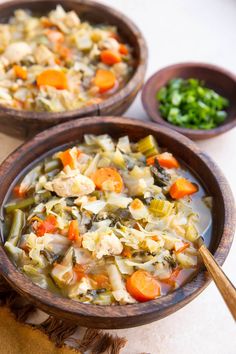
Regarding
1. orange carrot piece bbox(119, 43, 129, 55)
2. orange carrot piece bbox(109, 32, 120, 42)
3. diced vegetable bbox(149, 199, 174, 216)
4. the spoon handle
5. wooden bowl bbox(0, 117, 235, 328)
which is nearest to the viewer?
the spoon handle

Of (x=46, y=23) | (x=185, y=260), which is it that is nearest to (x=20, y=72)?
(x=46, y=23)

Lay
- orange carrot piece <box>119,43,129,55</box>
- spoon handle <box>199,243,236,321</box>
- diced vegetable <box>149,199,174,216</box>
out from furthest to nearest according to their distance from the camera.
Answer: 1. orange carrot piece <box>119,43,129,55</box>
2. diced vegetable <box>149,199,174,216</box>
3. spoon handle <box>199,243,236,321</box>

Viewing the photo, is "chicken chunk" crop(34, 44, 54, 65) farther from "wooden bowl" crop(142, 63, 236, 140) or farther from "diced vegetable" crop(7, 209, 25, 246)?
"diced vegetable" crop(7, 209, 25, 246)

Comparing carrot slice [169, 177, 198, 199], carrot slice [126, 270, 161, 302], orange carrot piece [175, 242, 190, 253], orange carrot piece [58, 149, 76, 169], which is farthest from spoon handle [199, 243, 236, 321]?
orange carrot piece [58, 149, 76, 169]

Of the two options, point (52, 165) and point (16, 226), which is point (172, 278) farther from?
point (52, 165)

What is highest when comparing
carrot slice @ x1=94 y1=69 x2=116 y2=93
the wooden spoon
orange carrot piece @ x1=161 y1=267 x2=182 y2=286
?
the wooden spoon

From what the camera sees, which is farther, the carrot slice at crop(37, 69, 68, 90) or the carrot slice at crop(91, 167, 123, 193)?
the carrot slice at crop(37, 69, 68, 90)

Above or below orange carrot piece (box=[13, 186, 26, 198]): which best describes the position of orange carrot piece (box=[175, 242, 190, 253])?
above
